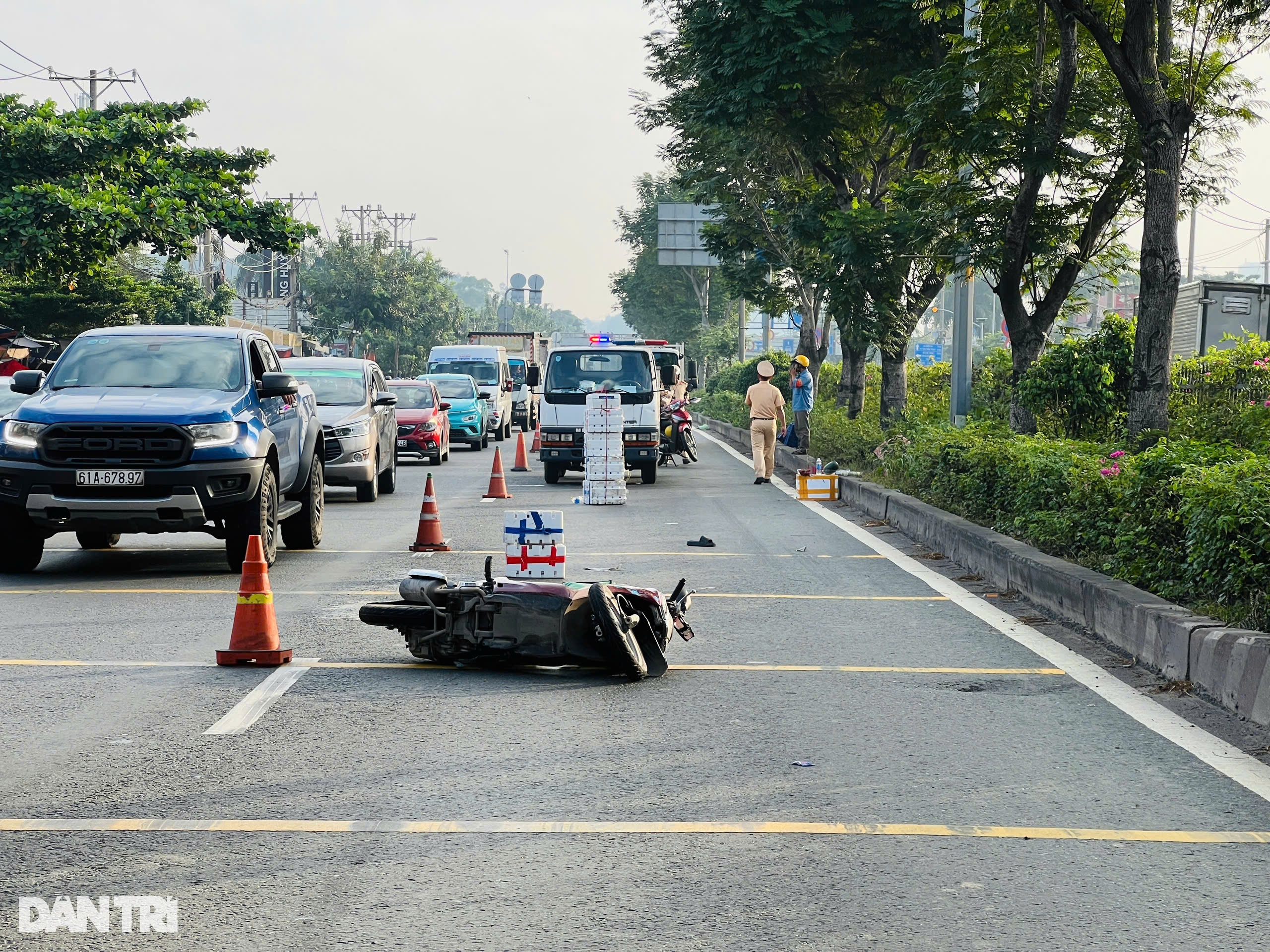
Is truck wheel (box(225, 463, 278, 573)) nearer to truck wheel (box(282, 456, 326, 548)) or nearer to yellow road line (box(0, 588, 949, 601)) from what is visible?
yellow road line (box(0, 588, 949, 601))

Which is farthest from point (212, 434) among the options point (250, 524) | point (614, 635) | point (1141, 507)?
point (1141, 507)

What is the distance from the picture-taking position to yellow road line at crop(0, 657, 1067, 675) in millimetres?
8211

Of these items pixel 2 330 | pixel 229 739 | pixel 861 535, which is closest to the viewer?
pixel 229 739

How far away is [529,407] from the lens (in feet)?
157

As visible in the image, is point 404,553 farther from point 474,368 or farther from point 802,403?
point 474,368

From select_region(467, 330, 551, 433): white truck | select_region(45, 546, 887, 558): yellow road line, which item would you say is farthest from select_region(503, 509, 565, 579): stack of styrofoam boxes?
select_region(467, 330, 551, 433): white truck

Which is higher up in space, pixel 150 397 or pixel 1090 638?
pixel 150 397

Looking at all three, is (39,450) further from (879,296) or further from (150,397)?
(879,296)

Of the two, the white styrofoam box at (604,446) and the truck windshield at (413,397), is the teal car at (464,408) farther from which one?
the white styrofoam box at (604,446)

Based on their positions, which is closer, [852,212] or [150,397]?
[150,397]

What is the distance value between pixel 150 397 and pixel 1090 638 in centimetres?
727

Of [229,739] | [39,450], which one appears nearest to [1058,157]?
[39,450]

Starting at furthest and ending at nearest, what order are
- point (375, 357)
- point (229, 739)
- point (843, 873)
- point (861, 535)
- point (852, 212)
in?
point (375, 357), point (852, 212), point (861, 535), point (229, 739), point (843, 873)

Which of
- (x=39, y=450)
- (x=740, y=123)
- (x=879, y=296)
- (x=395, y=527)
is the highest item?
(x=740, y=123)
